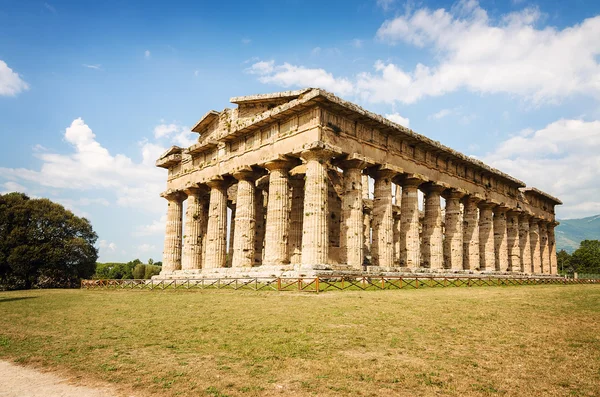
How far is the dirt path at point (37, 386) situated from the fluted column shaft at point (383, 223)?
77.1 feet

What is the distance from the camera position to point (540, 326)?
11.8 metres

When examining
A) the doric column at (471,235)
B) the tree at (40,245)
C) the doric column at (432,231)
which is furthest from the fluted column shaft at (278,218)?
the tree at (40,245)

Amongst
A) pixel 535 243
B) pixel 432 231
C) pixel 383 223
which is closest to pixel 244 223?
pixel 383 223

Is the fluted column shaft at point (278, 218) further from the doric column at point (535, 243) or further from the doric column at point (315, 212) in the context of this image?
the doric column at point (535, 243)

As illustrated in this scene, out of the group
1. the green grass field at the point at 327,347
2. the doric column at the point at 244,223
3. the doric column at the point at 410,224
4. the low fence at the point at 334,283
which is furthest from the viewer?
the doric column at the point at 410,224

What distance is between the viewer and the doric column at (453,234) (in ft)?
119

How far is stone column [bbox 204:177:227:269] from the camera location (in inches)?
1351

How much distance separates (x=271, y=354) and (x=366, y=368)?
211 cm

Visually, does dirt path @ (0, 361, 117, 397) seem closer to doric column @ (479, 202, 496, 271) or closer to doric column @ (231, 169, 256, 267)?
doric column @ (231, 169, 256, 267)

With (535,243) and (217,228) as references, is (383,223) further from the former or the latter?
(535,243)

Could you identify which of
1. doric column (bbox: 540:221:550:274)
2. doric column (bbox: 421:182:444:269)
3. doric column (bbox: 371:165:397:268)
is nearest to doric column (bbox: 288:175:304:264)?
doric column (bbox: 371:165:397:268)

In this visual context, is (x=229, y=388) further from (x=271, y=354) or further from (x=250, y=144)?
(x=250, y=144)

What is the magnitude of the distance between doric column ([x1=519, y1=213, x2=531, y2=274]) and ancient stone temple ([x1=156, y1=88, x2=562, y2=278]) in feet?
0.60

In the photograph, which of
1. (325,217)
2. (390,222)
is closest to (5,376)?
(325,217)
